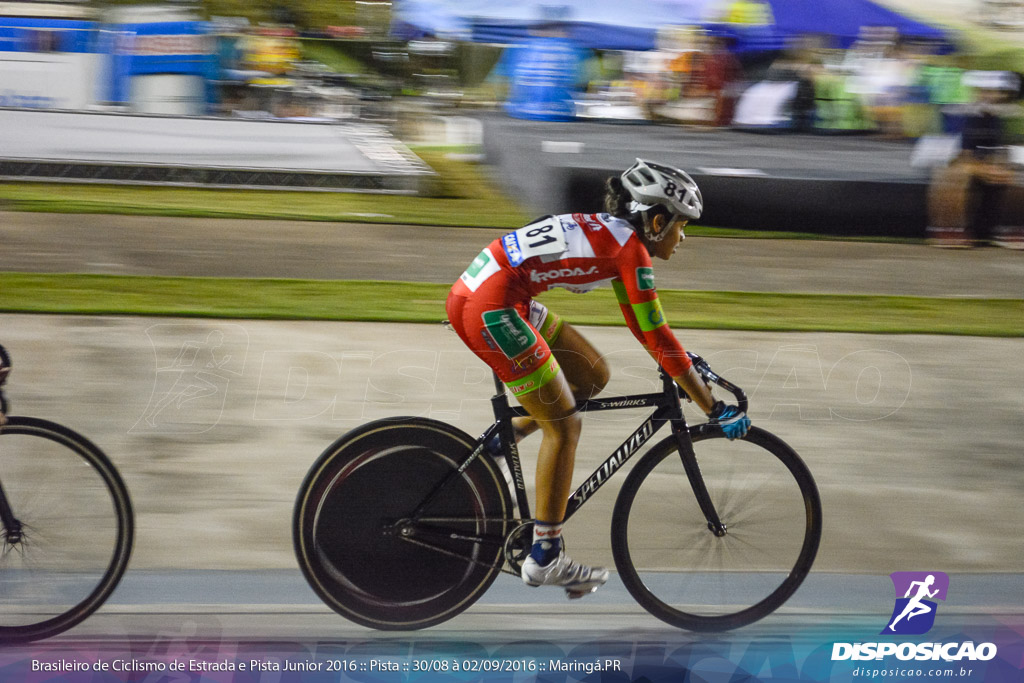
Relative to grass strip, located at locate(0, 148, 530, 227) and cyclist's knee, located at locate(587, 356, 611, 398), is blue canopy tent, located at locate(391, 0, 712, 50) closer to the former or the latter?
grass strip, located at locate(0, 148, 530, 227)

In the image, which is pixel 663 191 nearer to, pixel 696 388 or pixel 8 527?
pixel 696 388

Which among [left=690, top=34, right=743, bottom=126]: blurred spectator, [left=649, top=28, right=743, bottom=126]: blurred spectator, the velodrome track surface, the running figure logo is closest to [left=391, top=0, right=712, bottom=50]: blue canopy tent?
[left=649, top=28, right=743, bottom=126]: blurred spectator

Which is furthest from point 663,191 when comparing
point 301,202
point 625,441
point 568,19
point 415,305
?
point 568,19

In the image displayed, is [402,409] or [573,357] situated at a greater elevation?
[573,357]

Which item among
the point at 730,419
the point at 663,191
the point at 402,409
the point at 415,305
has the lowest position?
the point at 402,409

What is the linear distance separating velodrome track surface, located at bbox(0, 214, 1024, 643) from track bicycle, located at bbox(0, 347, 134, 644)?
0.48 ft

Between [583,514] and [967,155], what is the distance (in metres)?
5.07

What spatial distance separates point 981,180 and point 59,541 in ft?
22.6

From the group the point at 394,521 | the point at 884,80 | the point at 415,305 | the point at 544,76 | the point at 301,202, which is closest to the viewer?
the point at 394,521

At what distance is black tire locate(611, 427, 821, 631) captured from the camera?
3.43 meters

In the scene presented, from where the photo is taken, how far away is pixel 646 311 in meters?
3.11

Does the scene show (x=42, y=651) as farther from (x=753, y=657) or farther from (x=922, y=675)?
(x=922, y=675)

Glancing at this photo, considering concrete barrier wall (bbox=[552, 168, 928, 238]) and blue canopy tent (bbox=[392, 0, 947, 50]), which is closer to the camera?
concrete barrier wall (bbox=[552, 168, 928, 238])

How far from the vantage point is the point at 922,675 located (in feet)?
11.5
